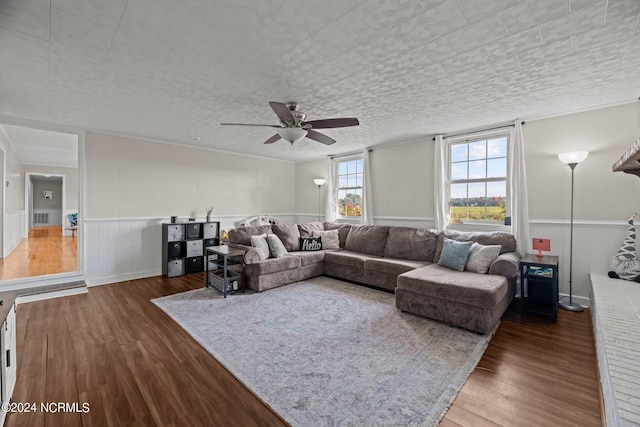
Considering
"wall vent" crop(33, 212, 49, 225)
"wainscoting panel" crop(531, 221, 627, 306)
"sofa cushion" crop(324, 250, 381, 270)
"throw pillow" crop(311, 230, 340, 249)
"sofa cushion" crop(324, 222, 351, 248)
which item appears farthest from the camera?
"wall vent" crop(33, 212, 49, 225)

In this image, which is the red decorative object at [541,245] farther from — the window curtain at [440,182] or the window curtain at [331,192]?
the window curtain at [331,192]

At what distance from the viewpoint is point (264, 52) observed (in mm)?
2238

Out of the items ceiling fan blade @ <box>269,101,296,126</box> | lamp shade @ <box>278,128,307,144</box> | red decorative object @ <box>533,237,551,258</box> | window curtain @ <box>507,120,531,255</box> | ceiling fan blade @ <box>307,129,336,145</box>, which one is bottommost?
red decorative object @ <box>533,237,551,258</box>

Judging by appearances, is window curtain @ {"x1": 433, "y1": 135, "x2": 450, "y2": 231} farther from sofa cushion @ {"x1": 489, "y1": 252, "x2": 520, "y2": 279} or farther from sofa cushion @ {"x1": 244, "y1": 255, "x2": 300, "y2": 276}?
sofa cushion @ {"x1": 244, "y1": 255, "x2": 300, "y2": 276}

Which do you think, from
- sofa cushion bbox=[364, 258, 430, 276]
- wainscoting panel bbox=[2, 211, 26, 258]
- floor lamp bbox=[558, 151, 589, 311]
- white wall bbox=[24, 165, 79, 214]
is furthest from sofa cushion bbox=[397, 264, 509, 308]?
white wall bbox=[24, 165, 79, 214]

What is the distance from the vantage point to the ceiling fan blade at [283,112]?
8.52ft

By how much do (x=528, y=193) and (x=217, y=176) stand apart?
5630 millimetres

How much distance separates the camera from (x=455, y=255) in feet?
12.1

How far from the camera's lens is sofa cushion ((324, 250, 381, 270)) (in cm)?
450

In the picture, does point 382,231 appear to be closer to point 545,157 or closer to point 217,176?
point 545,157

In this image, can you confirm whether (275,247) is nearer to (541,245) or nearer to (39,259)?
(541,245)

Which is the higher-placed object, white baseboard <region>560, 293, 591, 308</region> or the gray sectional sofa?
the gray sectional sofa

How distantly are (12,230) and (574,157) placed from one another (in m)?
11.1

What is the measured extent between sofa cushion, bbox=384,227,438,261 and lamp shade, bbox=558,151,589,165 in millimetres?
1825
